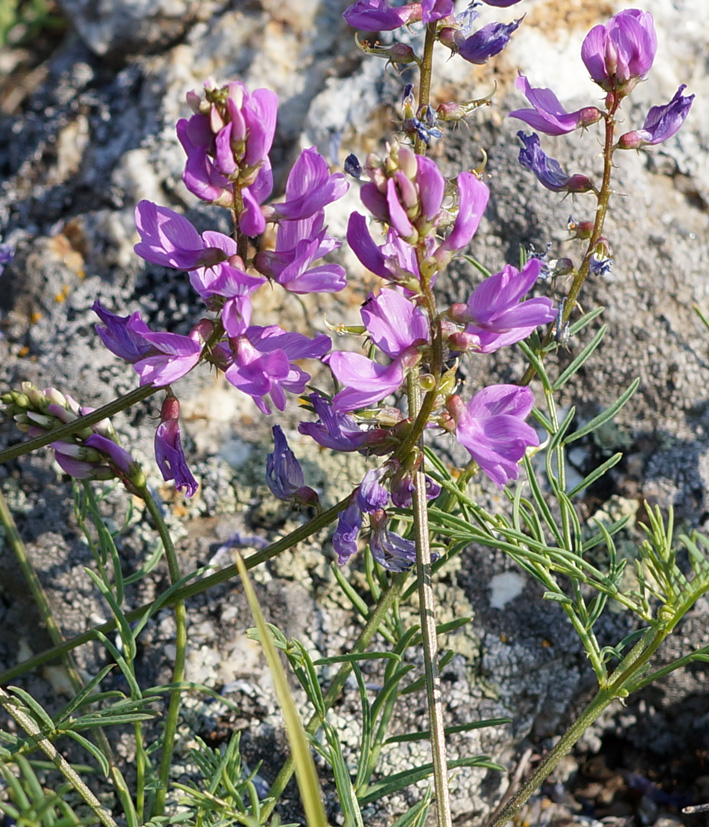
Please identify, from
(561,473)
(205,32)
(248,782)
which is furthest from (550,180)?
(205,32)

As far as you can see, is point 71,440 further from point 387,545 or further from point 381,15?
point 381,15

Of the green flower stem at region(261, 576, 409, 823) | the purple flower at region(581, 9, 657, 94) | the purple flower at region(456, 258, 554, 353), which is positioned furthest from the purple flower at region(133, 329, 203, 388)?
the purple flower at region(581, 9, 657, 94)

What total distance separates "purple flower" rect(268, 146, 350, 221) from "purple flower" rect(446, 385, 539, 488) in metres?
0.38

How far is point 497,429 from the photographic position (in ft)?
4.70

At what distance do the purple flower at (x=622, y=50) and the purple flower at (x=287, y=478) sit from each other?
93 cm

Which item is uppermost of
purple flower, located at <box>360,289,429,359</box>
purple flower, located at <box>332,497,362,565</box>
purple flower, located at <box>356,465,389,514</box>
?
purple flower, located at <box>360,289,429,359</box>

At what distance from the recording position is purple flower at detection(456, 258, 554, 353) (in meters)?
1.37

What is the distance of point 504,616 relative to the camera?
2373mm

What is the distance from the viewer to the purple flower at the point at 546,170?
1.83 m

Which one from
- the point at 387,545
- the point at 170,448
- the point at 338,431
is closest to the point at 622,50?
the point at 338,431

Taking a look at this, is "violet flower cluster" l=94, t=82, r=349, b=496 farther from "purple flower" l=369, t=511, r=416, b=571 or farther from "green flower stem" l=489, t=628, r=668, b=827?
"green flower stem" l=489, t=628, r=668, b=827

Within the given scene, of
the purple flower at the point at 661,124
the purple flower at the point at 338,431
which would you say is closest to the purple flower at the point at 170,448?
the purple flower at the point at 338,431

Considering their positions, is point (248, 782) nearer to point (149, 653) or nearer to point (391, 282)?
point (149, 653)

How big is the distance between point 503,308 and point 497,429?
194 millimetres
